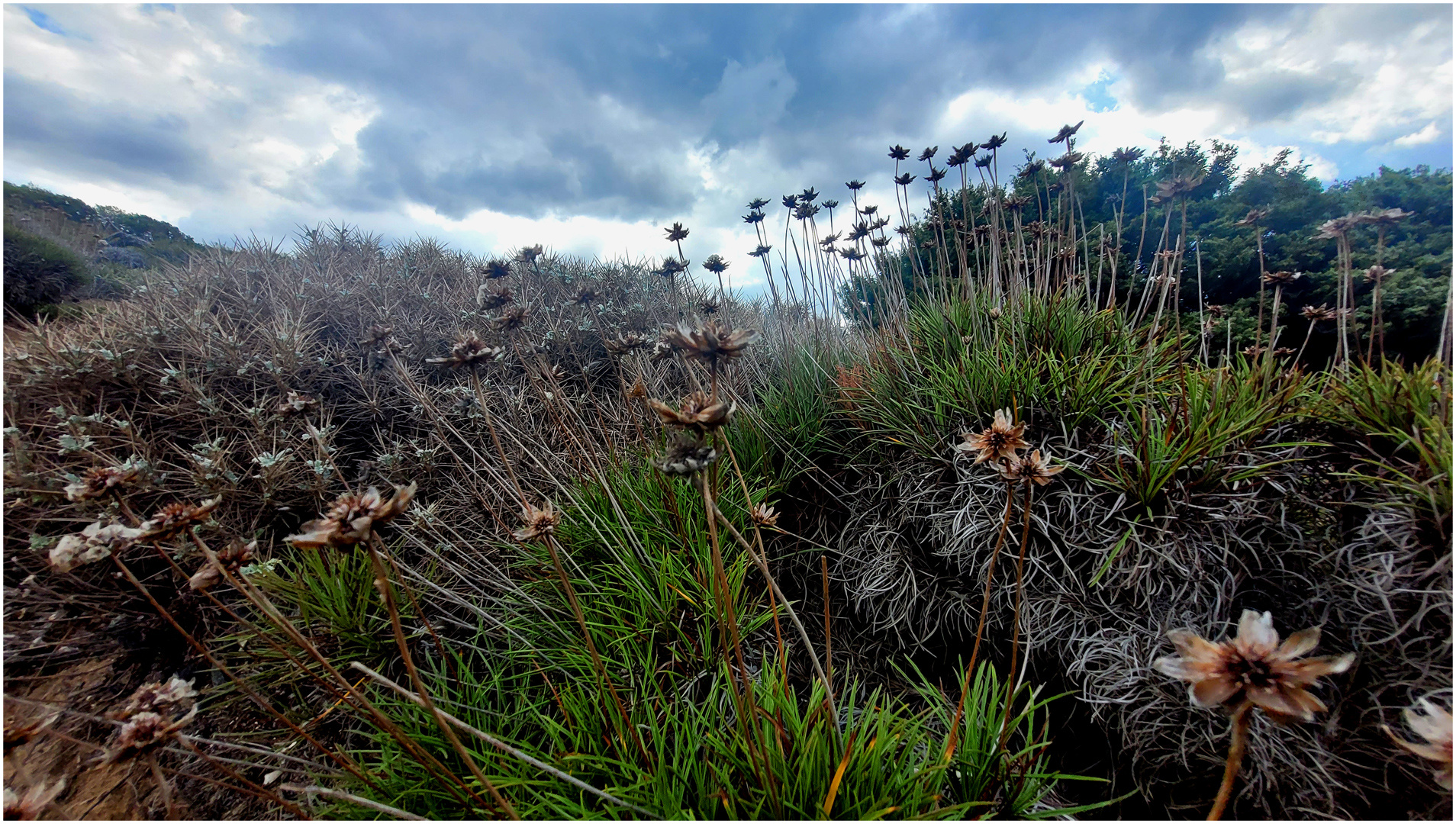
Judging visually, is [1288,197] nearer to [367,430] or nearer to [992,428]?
[992,428]

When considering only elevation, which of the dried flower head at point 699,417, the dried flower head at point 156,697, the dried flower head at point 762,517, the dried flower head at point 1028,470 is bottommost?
the dried flower head at point 156,697

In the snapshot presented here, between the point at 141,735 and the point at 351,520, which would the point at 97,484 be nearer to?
the point at 141,735

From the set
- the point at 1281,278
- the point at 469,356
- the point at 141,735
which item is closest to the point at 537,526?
the point at 469,356

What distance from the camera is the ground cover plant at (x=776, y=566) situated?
3.96ft

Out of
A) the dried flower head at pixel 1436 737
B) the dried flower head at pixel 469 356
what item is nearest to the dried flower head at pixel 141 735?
the dried flower head at pixel 469 356

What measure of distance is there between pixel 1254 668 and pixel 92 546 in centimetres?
246

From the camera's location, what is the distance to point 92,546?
4.09 ft

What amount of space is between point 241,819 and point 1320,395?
13.4 feet

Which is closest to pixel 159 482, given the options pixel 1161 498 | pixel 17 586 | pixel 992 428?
pixel 17 586

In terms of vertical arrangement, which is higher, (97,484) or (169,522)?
(97,484)

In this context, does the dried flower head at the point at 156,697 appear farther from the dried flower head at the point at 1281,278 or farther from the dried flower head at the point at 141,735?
the dried flower head at the point at 1281,278

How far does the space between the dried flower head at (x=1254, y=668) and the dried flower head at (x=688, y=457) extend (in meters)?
0.75

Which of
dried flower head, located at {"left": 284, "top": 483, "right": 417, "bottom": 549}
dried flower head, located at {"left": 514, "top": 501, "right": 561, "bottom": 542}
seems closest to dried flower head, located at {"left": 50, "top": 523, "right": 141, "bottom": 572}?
dried flower head, located at {"left": 284, "top": 483, "right": 417, "bottom": 549}

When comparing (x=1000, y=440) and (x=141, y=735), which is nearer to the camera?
(x=141, y=735)
